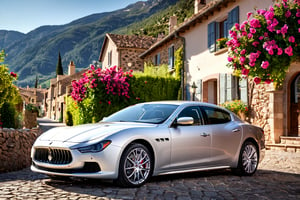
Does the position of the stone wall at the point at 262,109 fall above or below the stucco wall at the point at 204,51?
below

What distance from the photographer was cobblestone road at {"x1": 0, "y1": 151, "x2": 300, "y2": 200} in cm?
521

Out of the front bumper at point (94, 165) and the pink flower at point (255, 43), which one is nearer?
the front bumper at point (94, 165)

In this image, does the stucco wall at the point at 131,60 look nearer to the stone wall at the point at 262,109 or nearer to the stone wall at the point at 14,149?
the stone wall at the point at 262,109

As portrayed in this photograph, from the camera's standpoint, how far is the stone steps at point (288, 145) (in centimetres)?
1297

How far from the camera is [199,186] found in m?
6.16

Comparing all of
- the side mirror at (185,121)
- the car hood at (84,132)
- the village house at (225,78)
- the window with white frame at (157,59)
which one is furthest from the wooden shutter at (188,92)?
the car hood at (84,132)

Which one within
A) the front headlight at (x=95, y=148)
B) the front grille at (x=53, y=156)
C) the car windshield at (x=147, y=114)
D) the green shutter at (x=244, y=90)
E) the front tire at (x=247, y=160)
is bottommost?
the front tire at (x=247, y=160)

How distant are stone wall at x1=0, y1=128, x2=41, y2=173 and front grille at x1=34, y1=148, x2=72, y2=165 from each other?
2075mm

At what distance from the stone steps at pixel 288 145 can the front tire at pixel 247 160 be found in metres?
5.71

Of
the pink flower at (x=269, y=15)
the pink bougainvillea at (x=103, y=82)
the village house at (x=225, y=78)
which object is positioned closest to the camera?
the pink flower at (x=269, y=15)

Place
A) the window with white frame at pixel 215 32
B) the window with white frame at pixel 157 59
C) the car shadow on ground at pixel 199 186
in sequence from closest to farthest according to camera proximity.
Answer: the car shadow on ground at pixel 199 186 < the window with white frame at pixel 215 32 < the window with white frame at pixel 157 59

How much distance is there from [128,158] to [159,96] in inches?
592

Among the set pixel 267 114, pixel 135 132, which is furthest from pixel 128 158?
pixel 267 114

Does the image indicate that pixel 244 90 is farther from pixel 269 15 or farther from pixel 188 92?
pixel 269 15
